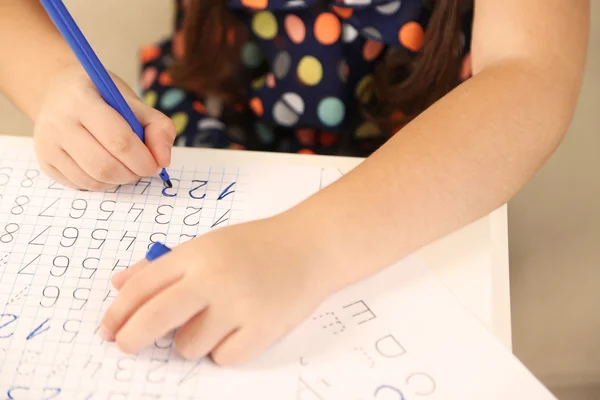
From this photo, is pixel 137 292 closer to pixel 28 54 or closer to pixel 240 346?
pixel 240 346

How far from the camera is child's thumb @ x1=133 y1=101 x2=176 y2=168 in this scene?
443 millimetres

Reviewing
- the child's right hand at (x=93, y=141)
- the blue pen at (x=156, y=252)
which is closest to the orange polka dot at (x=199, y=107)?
the child's right hand at (x=93, y=141)

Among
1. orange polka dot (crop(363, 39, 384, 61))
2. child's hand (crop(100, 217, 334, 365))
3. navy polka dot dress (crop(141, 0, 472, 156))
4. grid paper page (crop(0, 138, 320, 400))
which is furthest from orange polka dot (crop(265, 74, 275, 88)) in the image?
child's hand (crop(100, 217, 334, 365))

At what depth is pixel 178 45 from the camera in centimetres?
73

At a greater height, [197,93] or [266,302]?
[266,302]

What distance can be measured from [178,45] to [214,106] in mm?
101

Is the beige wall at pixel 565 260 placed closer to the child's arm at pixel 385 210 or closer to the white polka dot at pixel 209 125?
the child's arm at pixel 385 210

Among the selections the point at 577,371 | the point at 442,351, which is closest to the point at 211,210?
the point at 442,351

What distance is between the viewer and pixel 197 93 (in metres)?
0.69

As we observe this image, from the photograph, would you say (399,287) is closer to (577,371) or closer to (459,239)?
(459,239)

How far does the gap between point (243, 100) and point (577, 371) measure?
0.45 m

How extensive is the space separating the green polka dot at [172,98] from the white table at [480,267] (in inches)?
14.9

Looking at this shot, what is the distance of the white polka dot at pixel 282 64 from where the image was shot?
0.63 meters

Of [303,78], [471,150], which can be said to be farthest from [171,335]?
[303,78]
